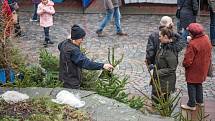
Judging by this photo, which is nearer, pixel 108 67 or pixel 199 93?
pixel 108 67

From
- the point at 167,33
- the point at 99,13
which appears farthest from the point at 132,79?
the point at 99,13

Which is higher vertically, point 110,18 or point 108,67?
point 110,18

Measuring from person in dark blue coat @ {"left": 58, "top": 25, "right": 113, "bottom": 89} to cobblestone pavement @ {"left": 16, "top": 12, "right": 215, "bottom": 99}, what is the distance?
2577mm

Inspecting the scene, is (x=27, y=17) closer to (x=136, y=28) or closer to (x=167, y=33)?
(x=136, y=28)

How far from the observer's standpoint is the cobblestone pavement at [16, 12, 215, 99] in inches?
410

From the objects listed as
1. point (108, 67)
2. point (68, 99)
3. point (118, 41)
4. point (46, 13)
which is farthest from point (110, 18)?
point (68, 99)

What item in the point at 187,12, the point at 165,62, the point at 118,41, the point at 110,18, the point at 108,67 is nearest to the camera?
the point at 108,67

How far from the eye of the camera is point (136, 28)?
544 inches

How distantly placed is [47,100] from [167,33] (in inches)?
Answer: 85.8

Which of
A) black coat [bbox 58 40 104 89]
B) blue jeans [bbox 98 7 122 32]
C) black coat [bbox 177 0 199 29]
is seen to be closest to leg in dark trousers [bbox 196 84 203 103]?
black coat [bbox 58 40 104 89]

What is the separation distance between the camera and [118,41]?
12.8 meters

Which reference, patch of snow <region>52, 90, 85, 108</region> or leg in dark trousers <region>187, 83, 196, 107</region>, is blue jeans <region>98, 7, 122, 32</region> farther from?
patch of snow <region>52, 90, 85, 108</region>

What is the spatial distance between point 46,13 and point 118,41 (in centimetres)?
194

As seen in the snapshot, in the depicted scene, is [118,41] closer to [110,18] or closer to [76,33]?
[110,18]
